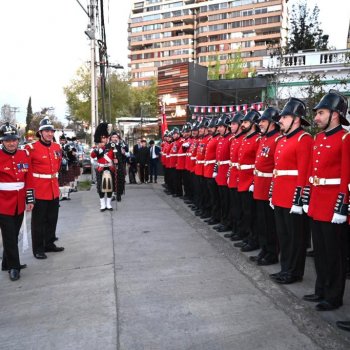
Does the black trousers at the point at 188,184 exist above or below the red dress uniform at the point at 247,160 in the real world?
below

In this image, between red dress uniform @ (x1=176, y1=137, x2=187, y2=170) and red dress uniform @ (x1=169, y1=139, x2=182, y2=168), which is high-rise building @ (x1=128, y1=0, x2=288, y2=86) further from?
red dress uniform @ (x1=176, y1=137, x2=187, y2=170)

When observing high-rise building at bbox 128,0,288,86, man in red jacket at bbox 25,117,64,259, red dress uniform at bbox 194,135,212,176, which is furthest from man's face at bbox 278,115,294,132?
high-rise building at bbox 128,0,288,86

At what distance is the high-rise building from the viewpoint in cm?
8219

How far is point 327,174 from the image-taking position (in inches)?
154

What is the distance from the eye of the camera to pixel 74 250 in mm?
6551

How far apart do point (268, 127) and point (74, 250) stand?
11.3ft

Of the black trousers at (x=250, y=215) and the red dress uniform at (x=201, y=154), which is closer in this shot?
the black trousers at (x=250, y=215)

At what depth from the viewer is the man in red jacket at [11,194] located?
5324mm

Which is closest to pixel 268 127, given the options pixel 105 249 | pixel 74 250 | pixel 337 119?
pixel 337 119

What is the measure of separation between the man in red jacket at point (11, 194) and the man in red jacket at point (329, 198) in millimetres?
3586

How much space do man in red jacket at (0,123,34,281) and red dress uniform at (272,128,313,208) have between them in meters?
3.20

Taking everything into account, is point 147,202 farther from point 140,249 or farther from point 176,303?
point 176,303

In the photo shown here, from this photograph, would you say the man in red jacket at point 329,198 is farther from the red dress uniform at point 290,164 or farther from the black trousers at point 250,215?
the black trousers at point 250,215

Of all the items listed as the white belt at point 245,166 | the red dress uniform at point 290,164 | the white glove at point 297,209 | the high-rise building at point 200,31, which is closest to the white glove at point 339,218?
the white glove at point 297,209
